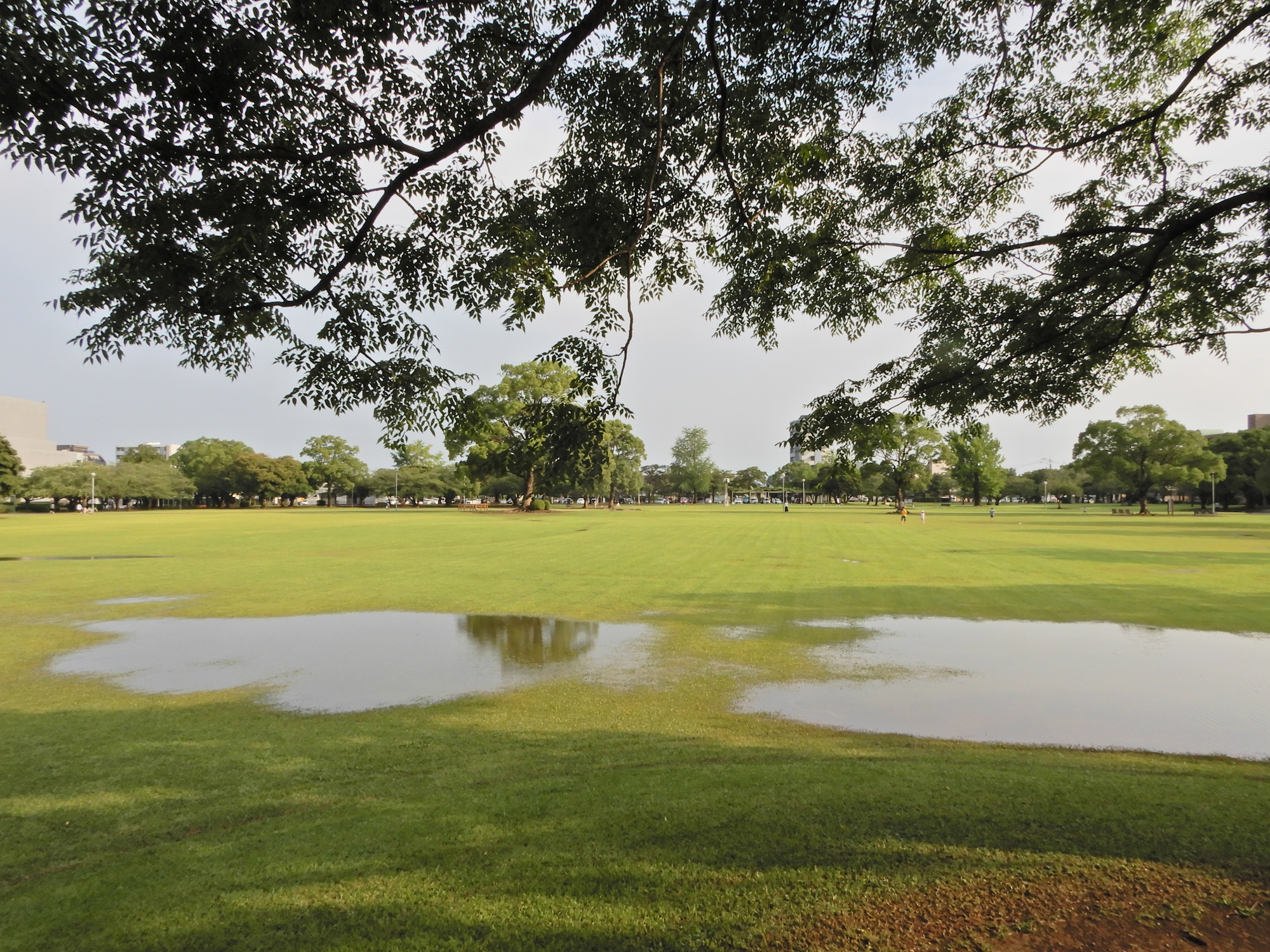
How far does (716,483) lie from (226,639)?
485 feet

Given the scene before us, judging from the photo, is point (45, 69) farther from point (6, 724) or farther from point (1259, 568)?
point (1259, 568)

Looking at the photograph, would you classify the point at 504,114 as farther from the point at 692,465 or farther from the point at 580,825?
the point at 692,465

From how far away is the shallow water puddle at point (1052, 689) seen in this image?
7980 millimetres

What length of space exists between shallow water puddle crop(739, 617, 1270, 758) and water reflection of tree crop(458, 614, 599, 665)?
13.1ft

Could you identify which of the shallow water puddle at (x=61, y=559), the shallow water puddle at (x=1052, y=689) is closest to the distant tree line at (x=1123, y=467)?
the shallow water puddle at (x=1052, y=689)

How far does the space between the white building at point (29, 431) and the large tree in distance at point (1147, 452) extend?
471 feet

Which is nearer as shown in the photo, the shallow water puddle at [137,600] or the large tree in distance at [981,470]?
the shallow water puddle at [137,600]

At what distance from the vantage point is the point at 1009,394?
7.25 m

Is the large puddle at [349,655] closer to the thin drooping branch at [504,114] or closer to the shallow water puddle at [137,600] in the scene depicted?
the shallow water puddle at [137,600]

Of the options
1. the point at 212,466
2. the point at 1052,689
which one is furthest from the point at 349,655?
the point at 212,466

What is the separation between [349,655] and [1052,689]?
11.3 metres

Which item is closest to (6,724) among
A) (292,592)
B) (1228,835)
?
(292,592)

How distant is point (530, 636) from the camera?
44.7 ft

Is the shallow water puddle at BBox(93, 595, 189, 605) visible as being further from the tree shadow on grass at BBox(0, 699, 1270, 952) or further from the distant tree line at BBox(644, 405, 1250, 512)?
the distant tree line at BBox(644, 405, 1250, 512)
